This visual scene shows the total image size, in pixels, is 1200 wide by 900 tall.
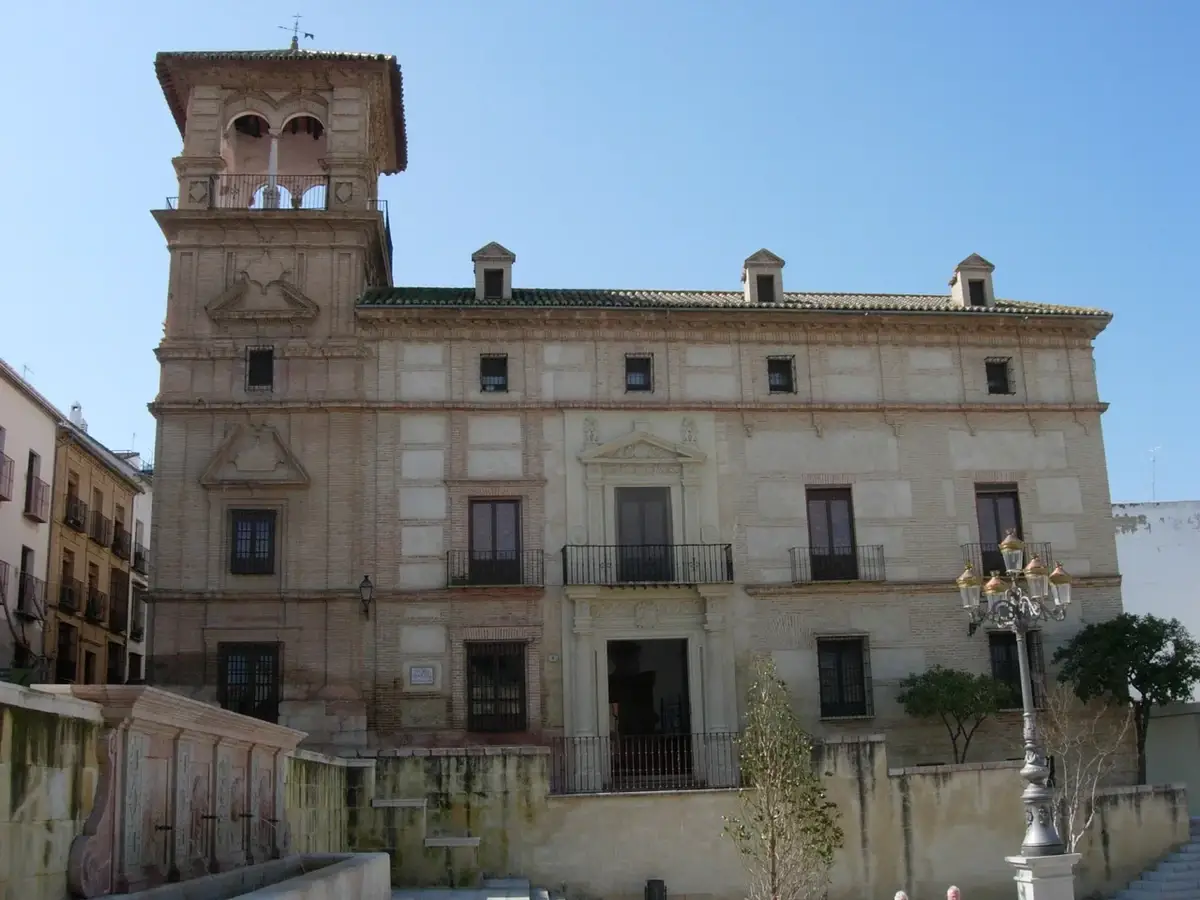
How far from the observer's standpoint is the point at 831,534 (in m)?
24.7

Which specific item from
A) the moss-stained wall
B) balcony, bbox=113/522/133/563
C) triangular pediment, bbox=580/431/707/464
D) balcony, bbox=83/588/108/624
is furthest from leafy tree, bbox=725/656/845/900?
balcony, bbox=113/522/133/563

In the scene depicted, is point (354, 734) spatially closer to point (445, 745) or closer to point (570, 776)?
point (445, 745)

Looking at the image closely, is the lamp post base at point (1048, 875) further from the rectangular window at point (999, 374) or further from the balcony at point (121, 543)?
the balcony at point (121, 543)

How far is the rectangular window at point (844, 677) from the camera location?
23672 mm

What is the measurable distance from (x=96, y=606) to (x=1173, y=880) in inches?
989

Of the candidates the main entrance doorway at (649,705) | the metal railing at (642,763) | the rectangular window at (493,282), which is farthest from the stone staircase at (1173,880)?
the rectangular window at (493,282)

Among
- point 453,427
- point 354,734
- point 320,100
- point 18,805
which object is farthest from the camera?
point 320,100

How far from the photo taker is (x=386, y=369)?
24.3m

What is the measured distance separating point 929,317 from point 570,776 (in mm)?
11264

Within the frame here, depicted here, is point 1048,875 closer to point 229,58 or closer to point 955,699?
point 955,699

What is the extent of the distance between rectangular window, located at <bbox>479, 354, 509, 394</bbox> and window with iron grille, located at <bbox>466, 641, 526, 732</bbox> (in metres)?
4.84

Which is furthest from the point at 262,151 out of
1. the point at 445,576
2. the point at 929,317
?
the point at 929,317

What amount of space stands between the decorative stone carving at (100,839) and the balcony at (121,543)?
91.1 ft

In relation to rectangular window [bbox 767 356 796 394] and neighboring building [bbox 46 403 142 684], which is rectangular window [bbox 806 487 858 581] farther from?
neighboring building [bbox 46 403 142 684]
